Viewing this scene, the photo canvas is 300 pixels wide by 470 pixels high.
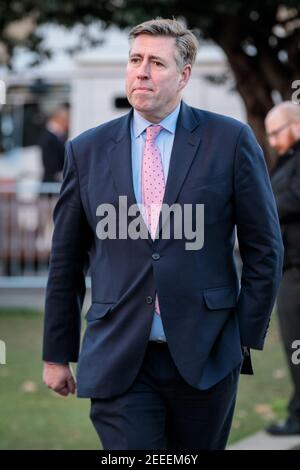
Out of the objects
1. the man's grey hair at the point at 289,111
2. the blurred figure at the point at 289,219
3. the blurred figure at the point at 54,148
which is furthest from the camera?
the blurred figure at the point at 54,148

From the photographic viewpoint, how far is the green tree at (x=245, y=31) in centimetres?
1214

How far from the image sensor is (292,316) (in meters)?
7.28

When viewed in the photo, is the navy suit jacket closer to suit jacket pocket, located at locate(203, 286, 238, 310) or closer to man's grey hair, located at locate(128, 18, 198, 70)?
suit jacket pocket, located at locate(203, 286, 238, 310)

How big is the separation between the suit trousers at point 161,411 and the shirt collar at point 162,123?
2.69 ft

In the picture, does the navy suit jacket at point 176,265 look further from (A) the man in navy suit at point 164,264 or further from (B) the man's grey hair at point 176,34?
(B) the man's grey hair at point 176,34

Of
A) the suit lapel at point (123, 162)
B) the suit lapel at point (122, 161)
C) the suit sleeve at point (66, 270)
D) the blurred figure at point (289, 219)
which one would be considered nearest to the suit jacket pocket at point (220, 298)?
the suit lapel at point (123, 162)

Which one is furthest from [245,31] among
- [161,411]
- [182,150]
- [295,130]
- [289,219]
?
[161,411]

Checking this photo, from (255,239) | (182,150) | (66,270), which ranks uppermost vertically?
(182,150)

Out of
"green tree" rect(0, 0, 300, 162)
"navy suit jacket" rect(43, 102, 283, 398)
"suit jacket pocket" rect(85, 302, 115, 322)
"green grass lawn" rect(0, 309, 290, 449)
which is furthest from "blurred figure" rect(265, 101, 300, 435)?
"green tree" rect(0, 0, 300, 162)

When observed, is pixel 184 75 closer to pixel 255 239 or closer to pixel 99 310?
pixel 255 239

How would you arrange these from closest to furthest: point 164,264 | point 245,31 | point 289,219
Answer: point 164,264
point 289,219
point 245,31

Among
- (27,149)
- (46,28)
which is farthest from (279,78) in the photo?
(27,149)

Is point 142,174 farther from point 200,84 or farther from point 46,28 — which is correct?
point 200,84

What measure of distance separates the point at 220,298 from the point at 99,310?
0.46 meters
